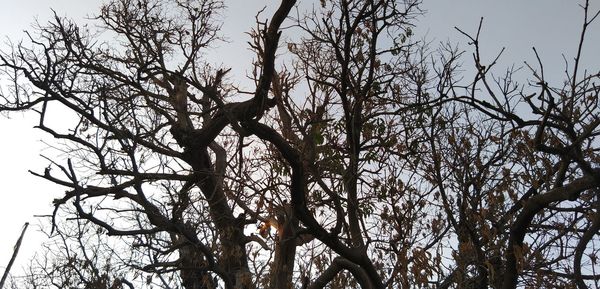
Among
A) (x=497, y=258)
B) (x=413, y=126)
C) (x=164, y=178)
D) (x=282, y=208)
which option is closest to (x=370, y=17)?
(x=413, y=126)

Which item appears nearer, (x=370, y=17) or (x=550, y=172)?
(x=550, y=172)

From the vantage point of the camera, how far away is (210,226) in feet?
25.2

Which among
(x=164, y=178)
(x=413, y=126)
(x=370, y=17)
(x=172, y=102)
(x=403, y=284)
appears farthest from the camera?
(x=172, y=102)

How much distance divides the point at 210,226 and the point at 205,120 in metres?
3.48

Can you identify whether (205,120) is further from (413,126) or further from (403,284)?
(403,284)

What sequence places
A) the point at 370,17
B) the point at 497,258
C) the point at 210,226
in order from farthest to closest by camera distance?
1. the point at 210,226
2. the point at 370,17
3. the point at 497,258

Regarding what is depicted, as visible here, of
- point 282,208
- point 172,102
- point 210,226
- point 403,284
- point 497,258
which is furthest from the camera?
point 172,102

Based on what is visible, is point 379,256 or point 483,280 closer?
point 483,280

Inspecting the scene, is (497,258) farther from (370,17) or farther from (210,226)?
(210,226)

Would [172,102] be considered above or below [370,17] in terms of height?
above

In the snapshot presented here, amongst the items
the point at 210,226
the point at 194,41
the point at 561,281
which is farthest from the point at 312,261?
the point at 194,41

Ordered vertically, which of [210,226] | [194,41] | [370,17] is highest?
[194,41]

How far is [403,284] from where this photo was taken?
477cm

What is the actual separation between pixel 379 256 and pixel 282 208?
1.71 meters
